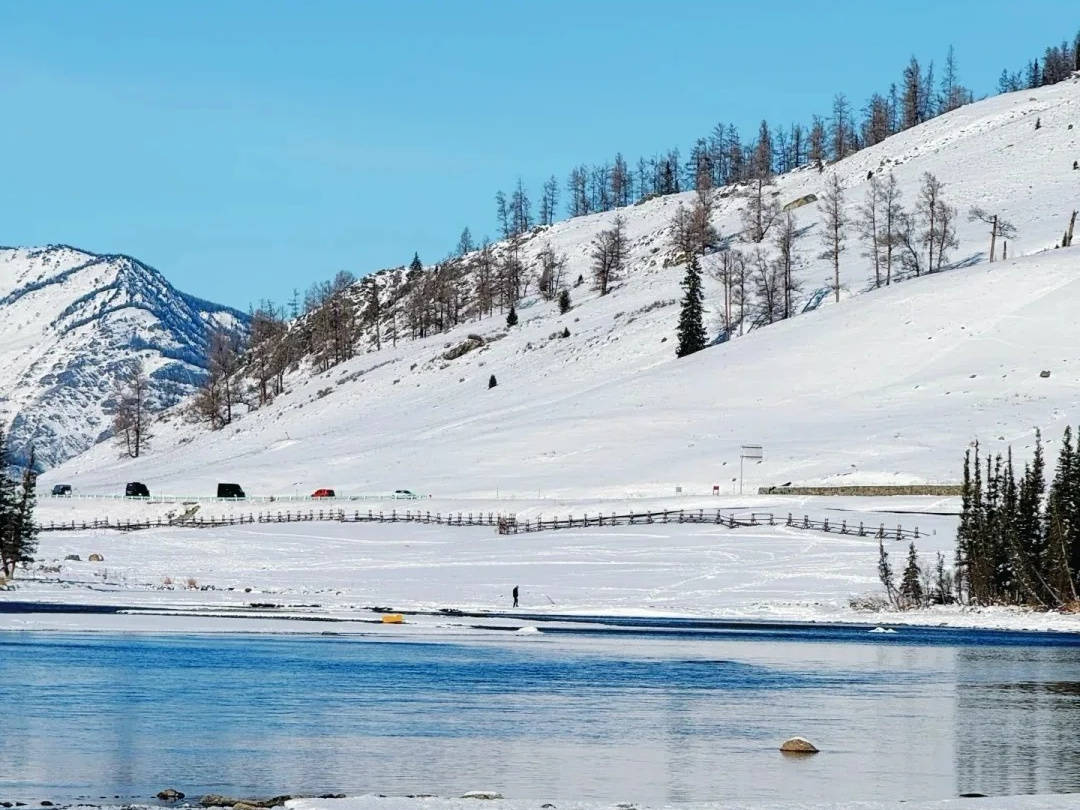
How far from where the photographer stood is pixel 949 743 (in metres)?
27.4

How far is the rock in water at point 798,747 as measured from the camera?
25.6 m

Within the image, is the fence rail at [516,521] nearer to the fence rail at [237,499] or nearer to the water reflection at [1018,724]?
the fence rail at [237,499]

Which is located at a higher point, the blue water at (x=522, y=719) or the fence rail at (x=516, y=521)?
the fence rail at (x=516, y=521)

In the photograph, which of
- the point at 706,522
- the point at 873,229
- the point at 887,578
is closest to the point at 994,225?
the point at 873,229

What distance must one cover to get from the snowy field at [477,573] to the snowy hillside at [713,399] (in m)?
15.3

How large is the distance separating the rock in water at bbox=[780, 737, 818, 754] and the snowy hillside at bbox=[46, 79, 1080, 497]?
2664 inches

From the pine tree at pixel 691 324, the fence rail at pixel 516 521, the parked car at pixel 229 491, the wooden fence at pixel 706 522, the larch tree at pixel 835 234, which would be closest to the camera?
the wooden fence at pixel 706 522

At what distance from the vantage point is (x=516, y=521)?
88.9 meters

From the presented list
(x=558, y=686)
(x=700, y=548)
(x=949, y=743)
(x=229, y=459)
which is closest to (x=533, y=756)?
(x=949, y=743)

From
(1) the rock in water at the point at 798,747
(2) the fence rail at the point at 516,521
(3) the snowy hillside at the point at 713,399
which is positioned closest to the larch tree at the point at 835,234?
(3) the snowy hillside at the point at 713,399

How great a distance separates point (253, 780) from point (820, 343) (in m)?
114

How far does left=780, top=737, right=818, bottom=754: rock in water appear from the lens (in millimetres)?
25648

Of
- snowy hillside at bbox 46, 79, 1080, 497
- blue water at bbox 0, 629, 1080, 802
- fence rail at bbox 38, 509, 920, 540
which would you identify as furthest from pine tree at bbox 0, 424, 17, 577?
snowy hillside at bbox 46, 79, 1080, 497

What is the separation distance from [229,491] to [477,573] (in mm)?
43404
